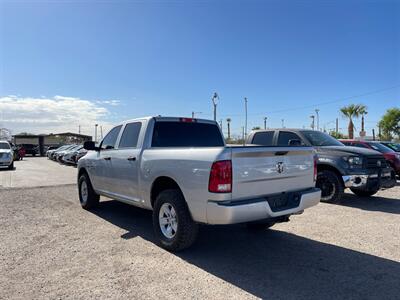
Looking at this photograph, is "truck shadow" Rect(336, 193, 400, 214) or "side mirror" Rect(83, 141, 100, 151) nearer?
"side mirror" Rect(83, 141, 100, 151)

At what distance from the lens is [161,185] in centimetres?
505

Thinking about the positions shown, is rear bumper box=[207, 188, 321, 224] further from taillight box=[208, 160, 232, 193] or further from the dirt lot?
the dirt lot

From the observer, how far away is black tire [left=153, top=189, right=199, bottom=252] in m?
4.40

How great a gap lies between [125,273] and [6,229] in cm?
326

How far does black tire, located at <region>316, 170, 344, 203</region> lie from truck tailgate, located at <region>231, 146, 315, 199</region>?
11.8 feet

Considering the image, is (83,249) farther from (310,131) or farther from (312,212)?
(310,131)

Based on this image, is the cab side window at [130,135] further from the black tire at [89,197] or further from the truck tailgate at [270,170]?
the truck tailgate at [270,170]

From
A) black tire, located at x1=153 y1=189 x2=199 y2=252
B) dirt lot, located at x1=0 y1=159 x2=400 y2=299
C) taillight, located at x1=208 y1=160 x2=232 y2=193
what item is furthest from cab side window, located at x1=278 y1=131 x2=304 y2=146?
taillight, located at x1=208 y1=160 x2=232 y2=193

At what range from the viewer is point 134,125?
604 cm

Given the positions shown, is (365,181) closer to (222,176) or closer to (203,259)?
(203,259)

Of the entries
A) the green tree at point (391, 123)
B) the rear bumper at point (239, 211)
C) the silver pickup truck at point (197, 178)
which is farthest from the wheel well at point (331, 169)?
the green tree at point (391, 123)

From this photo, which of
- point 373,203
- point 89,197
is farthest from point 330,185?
point 89,197

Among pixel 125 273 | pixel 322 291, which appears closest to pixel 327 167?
pixel 322 291

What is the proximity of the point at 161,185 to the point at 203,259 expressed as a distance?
127 cm
